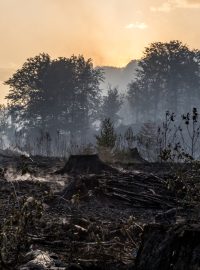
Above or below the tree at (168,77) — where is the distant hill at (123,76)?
above

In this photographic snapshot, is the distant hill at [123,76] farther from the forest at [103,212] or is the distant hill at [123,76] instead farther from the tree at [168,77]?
the forest at [103,212]

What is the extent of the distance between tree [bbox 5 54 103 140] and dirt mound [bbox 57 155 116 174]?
152 ft

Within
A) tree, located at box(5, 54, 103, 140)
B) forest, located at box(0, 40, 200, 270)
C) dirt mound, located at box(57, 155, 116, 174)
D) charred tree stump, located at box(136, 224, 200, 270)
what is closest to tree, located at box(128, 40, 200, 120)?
tree, located at box(5, 54, 103, 140)

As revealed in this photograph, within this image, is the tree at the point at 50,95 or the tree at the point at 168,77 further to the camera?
the tree at the point at 168,77

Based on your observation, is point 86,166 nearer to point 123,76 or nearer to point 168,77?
point 168,77

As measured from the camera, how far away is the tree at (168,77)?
74688mm

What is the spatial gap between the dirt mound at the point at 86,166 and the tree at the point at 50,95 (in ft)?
152

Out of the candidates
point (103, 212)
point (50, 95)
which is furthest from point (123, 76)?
point (103, 212)

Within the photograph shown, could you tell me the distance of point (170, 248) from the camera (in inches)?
176

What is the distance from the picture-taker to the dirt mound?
1572 cm

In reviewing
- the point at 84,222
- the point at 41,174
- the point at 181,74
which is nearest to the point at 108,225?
the point at 84,222

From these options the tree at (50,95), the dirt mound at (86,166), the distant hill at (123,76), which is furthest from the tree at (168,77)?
the distant hill at (123,76)

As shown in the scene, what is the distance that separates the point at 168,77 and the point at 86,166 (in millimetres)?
60327

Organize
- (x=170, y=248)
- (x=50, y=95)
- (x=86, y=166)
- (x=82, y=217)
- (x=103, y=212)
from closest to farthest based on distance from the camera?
(x=170, y=248) → (x=82, y=217) → (x=103, y=212) → (x=86, y=166) → (x=50, y=95)
